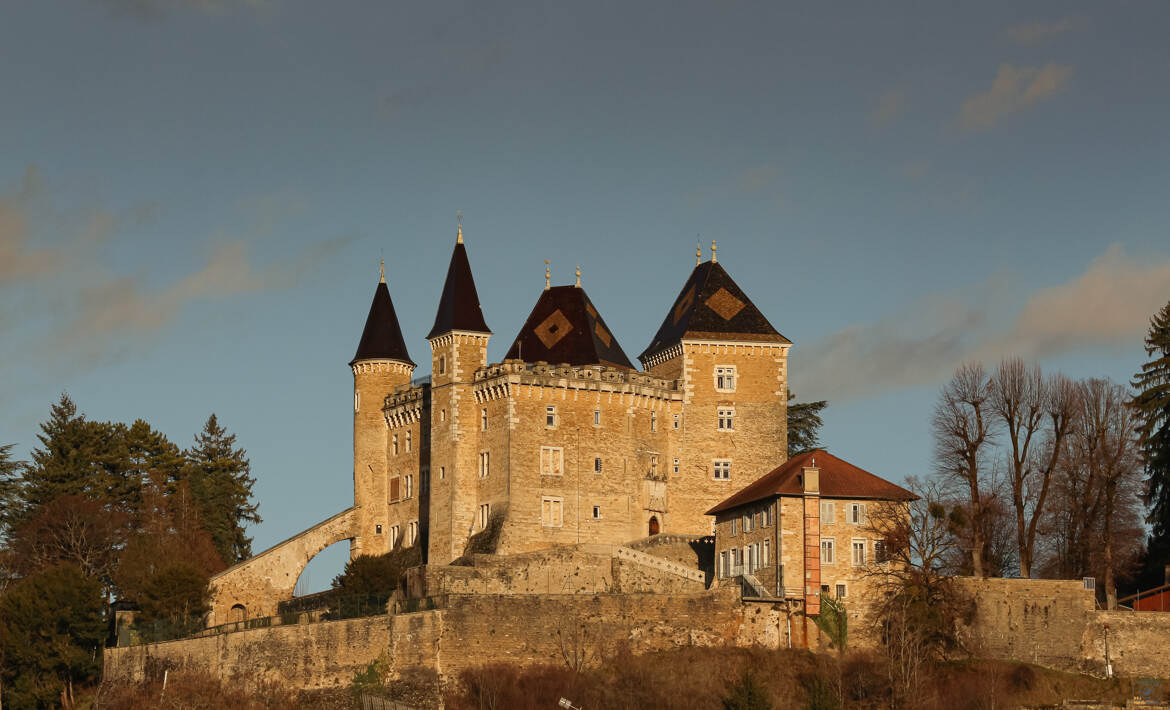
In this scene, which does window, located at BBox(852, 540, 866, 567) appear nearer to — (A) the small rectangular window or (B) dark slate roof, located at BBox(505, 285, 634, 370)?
(A) the small rectangular window

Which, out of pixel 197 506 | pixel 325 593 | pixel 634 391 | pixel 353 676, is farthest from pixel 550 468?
pixel 197 506

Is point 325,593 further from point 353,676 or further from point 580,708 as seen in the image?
point 580,708

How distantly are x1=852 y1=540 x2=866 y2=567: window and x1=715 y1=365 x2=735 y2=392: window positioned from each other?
15.2m

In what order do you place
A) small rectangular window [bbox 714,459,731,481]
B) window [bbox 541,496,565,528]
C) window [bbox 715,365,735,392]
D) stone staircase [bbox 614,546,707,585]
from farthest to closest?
window [bbox 715,365,735,392]
small rectangular window [bbox 714,459,731,481]
window [bbox 541,496,565,528]
stone staircase [bbox 614,546,707,585]

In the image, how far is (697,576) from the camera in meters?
68.8

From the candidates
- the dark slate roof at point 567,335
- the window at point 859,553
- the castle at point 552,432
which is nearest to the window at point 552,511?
the castle at point 552,432

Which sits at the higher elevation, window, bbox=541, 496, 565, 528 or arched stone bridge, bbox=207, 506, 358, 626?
window, bbox=541, 496, 565, 528

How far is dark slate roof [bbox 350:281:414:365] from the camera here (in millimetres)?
82688

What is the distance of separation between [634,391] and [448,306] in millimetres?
8324

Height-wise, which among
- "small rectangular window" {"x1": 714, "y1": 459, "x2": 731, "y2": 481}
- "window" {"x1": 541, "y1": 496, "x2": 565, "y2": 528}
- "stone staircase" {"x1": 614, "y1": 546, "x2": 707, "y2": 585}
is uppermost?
"small rectangular window" {"x1": 714, "y1": 459, "x2": 731, "y2": 481}

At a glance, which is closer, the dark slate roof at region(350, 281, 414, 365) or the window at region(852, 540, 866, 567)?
the window at region(852, 540, 866, 567)

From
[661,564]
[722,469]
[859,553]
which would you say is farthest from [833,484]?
[722,469]

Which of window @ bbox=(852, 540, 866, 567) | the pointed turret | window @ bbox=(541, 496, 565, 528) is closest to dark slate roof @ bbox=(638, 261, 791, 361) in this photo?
A: the pointed turret

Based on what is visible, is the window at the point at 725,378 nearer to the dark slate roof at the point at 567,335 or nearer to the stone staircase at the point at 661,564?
the dark slate roof at the point at 567,335
